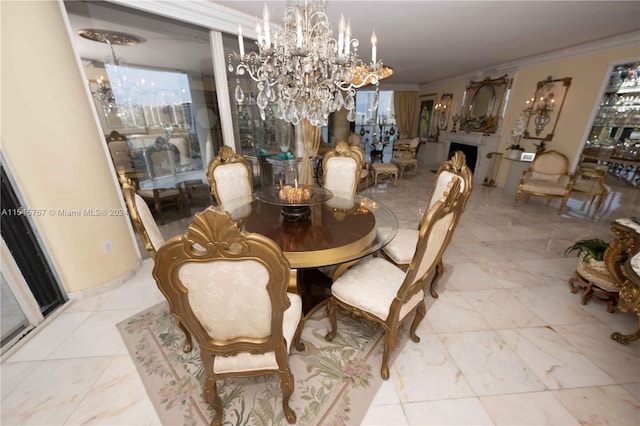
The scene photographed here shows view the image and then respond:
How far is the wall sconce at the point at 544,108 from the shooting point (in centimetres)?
416

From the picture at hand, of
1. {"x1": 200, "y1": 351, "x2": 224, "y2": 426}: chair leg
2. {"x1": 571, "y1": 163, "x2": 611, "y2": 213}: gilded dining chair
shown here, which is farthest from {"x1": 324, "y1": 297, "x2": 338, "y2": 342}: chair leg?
{"x1": 571, "y1": 163, "x2": 611, "y2": 213}: gilded dining chair

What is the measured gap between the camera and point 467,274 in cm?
230

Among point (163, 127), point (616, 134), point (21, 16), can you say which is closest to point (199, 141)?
point (163, 127)

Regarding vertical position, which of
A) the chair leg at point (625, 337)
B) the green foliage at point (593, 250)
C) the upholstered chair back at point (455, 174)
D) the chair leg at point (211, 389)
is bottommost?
the chair leg at point (625, 337)

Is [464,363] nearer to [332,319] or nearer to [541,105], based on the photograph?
[332,319]

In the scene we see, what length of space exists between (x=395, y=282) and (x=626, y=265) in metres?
1.36

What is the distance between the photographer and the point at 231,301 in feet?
2.75

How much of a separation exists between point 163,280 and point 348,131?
812 centimetres

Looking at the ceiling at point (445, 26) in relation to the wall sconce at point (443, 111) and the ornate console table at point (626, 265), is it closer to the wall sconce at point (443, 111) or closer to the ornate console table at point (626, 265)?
the ornate console table at point (626, 265)

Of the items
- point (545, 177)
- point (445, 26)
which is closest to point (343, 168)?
point (445, 26)

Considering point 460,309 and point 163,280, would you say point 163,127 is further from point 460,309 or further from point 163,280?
point 460,309

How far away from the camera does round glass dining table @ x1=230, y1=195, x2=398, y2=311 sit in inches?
51.7

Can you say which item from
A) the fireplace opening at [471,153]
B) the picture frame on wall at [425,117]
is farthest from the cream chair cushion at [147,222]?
the picture frame on wall at [425,117]

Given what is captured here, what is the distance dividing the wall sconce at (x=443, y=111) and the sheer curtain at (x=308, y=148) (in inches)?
190
